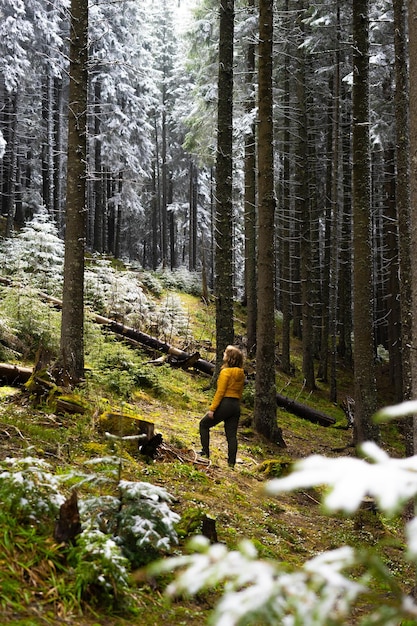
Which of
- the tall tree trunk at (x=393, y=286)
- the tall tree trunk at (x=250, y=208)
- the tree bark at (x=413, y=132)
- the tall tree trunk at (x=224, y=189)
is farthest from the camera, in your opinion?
the tall tree trunk at (x=250, y=208)

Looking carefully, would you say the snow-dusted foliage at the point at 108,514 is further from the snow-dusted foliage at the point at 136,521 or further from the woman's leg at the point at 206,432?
the woman's leg at the point at 206,432

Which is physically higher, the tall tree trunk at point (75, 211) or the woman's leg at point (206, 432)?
the tall tree trunk at point (75, 211)

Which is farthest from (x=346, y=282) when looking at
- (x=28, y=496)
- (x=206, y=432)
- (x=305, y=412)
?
(x=28, y=496)

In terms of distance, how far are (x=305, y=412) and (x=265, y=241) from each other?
5776mm

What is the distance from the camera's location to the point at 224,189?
11.8m

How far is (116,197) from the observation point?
31094mm

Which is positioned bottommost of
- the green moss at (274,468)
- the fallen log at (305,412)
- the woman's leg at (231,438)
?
the fallen log at (305,412)

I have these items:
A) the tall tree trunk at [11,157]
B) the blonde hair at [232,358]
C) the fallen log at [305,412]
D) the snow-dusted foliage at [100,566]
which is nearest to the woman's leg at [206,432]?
the blonde hair at [232,358]

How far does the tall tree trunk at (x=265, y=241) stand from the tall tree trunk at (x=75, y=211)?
349 centimetres

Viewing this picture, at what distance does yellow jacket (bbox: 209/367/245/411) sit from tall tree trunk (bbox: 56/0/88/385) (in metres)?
2.55

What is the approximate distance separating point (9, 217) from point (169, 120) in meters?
19.1

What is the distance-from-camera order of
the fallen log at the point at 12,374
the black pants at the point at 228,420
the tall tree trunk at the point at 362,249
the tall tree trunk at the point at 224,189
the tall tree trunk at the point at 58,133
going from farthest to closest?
1. the tall tree trunk at the point at 58,133
2. the tall tree trunk at the point at 224,189
3. the tall tree trunk at the point at 362,249
4. the black pants at the point at 228,420
5. the fallen log at the point at 12,374

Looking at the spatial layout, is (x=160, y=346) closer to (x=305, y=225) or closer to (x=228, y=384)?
(x=228, y=384)

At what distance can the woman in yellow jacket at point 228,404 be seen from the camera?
7.64m
